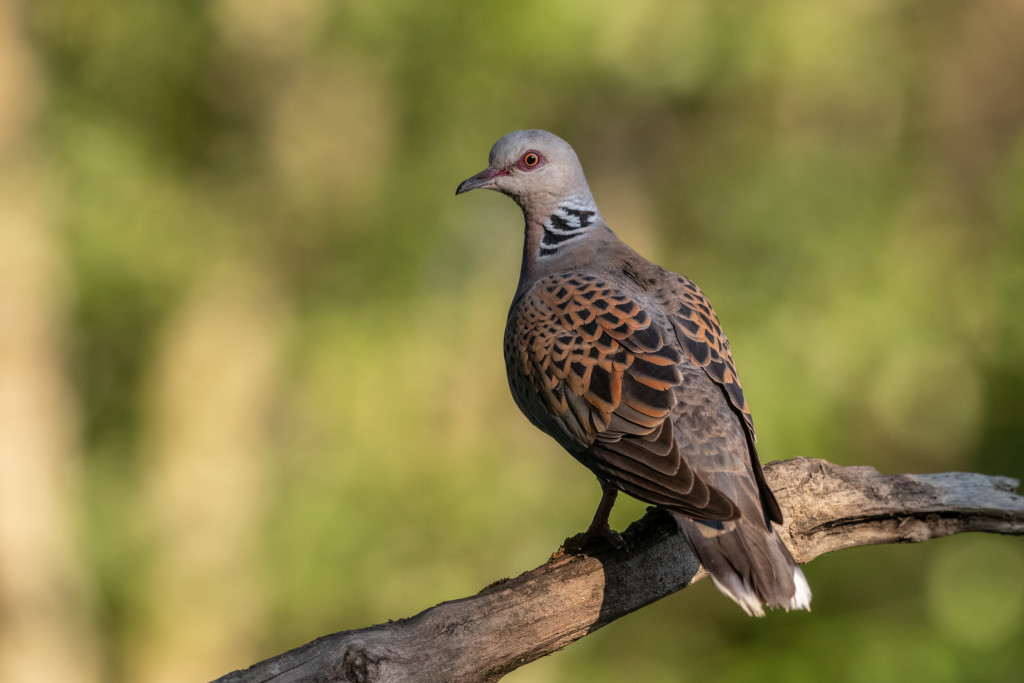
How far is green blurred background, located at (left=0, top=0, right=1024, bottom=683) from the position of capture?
924 centimetres

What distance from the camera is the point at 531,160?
4961 mm

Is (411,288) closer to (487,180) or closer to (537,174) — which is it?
(487,180)

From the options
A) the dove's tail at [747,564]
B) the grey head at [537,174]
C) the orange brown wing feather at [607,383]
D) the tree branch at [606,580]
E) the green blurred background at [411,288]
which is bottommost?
the dove's tail at [747,564]

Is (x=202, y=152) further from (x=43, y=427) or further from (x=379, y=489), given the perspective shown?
(x=379, y=489)

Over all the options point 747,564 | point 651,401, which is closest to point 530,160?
point 651,401

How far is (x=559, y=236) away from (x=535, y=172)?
350 millimetres

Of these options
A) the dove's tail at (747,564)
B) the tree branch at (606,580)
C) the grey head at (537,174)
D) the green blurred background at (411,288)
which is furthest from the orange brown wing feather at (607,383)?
the green blurred background at (411,288)

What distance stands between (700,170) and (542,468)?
3573mm

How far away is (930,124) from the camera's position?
1138 centimetres

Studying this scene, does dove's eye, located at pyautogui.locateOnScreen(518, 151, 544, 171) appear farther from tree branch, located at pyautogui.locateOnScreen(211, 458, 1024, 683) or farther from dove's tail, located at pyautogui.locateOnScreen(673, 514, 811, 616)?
dove's tail, located at pyautogui.locateOnScreen(673, 514, 811, 616)

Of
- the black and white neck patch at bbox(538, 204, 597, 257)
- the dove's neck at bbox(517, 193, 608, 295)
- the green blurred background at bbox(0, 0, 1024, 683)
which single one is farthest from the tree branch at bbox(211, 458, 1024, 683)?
the green blurred background at bbox(0, 0, 1024, 683)

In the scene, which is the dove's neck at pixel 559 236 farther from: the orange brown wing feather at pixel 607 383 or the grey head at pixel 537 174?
the orange brown wing feather at pixel 607 383

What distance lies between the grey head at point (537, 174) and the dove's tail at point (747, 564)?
198cm

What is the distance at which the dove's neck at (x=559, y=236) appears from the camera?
183 inches
